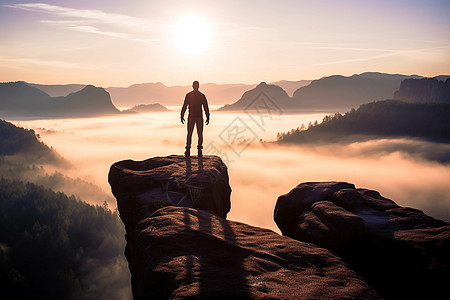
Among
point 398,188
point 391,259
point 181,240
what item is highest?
point 181,240

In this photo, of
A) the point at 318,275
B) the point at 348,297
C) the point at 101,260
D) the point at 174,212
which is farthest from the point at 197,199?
the point at 101,260

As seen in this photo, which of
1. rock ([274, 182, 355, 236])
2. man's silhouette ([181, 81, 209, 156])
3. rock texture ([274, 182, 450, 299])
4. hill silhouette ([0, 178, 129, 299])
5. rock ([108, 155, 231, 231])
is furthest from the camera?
hill silhouette ([0, 178, 129, 299])

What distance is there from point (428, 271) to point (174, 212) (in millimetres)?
6529

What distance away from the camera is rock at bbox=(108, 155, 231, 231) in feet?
36.2

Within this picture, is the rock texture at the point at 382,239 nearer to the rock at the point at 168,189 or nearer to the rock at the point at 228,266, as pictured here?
the rock at the point at 228,266

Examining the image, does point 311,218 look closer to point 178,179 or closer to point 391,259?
point 391,259

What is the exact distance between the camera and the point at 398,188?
18862 cm

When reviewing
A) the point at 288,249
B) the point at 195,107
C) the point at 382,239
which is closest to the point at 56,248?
the point at 195,107

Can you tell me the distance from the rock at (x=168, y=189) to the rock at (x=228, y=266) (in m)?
3.05

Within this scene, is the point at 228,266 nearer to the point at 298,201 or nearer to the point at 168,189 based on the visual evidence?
the point at 168,189

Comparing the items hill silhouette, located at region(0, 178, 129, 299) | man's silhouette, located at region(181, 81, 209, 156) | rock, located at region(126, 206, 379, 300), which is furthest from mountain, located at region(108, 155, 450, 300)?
hill silhouette, located at region(0, 178, 129, 299)

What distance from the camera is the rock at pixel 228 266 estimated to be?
495cm

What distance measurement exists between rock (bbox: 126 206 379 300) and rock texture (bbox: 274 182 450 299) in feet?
6.99

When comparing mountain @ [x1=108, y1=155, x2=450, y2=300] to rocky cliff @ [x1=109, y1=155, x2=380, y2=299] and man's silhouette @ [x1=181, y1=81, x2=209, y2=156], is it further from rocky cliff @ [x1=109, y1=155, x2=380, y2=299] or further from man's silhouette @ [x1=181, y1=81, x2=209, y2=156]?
man's silhouette @ [x1=181, y1=81, x2=209, y2=156]
